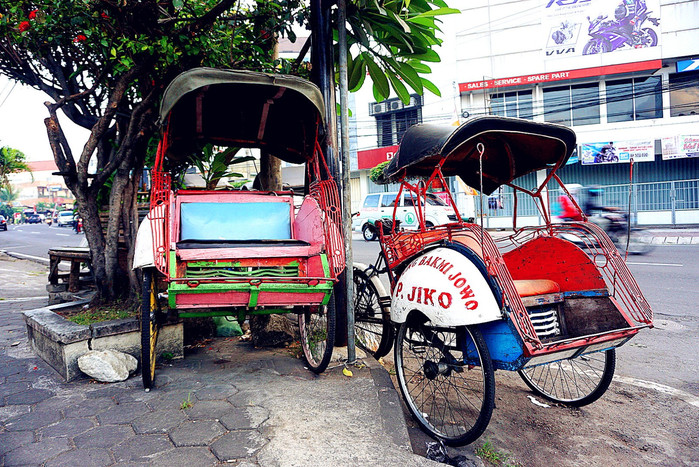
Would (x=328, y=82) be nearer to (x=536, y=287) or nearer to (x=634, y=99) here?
(x=536, y=287)

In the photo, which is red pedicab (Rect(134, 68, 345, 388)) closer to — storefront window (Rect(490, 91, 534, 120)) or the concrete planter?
the concrete planter

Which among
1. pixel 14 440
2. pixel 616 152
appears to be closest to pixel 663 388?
pixel 14 440

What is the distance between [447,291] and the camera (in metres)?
2.92

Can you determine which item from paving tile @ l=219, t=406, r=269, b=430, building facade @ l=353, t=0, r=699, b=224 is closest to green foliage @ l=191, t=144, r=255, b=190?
paving tile @ l=219, t=406, r=269, b=430

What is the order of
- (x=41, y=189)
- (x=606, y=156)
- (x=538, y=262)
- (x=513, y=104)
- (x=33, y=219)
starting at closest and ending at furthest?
(x=538, y=262)
(x=606, y=156)
(x=513, y=104)
(x=33, y=219)
(x=41, y=189)

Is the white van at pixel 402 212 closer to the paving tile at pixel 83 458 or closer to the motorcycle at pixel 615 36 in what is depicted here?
the motorcycle at pixel 615 36

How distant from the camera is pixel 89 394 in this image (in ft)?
10.8

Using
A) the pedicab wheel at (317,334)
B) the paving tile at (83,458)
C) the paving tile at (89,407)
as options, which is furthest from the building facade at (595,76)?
the paving tile at (83,458)

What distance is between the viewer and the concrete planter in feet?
11.8

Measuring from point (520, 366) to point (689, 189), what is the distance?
62.4 ft

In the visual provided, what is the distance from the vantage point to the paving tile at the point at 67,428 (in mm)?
2682

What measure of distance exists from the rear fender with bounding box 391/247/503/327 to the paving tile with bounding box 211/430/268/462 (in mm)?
1269

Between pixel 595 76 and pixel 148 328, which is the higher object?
pixel 595 76

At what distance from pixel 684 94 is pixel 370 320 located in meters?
22.6
